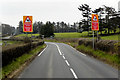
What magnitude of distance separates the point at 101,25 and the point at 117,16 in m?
8.20

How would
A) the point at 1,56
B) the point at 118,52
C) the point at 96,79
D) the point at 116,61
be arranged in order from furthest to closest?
the point at 118,52, the point at 116,61, the point at 1,56, the point at 96,79

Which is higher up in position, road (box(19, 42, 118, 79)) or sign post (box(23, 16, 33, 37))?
sign post (box(23, 16, 33, 37))

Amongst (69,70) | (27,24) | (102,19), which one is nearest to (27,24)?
(27,24)

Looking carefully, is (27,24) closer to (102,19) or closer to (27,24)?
(27,24)

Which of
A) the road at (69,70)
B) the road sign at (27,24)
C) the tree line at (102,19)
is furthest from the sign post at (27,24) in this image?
the tree line at (102,19)

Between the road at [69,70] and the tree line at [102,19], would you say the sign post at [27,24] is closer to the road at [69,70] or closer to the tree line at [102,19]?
the road at [69,70]

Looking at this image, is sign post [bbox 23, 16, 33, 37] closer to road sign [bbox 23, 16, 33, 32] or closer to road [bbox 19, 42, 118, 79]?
road sign [bbox 23, 16, 33, 32]

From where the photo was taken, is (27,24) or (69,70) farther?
(27,24)

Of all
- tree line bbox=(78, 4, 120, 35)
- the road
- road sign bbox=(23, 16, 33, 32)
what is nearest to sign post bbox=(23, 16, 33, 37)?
road sign bbox=(23, 16, 33, 32)

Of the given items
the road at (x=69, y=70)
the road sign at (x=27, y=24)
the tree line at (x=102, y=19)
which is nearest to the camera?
the road at (x=69, y=70)

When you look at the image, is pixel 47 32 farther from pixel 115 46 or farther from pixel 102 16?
pixel 115 46

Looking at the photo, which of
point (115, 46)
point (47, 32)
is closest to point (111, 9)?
point (47, 32)

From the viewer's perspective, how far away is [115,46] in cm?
1441

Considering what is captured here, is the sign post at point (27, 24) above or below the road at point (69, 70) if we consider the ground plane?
above
